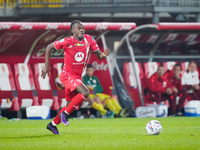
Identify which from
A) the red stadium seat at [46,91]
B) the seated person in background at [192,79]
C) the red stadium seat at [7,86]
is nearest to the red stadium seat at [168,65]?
the seated person in background at [192,79]

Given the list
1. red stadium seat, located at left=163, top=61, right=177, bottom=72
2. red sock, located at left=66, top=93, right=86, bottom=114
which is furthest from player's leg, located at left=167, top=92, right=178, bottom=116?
red sock, located at left=66, top=93, right=86, bottom=114

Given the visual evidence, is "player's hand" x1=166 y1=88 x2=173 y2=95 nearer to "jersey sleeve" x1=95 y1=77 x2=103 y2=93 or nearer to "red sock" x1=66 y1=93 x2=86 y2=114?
"jersey sleeve" x1=95 y1=77 x2=103 y2=93

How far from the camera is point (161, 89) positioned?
16.0 m

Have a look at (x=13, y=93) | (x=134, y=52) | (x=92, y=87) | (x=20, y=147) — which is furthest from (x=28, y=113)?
(x=20, y=147)

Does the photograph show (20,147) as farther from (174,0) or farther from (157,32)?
(174,0)

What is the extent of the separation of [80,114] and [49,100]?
3.20 ft

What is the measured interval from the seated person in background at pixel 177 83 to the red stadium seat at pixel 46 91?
352 centimetres

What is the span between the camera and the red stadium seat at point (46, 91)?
15.6 meters

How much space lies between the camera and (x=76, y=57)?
9.45m

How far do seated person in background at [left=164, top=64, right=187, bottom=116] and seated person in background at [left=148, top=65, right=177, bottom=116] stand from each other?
205 mm

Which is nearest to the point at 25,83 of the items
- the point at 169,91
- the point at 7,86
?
the point at 7,86

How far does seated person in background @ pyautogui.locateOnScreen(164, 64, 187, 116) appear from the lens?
16328 millimetres

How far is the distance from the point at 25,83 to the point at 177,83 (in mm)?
4563

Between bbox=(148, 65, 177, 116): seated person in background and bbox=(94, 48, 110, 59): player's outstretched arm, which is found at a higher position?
bbox=(94, 48, 110, 59): player's outstretched arm
